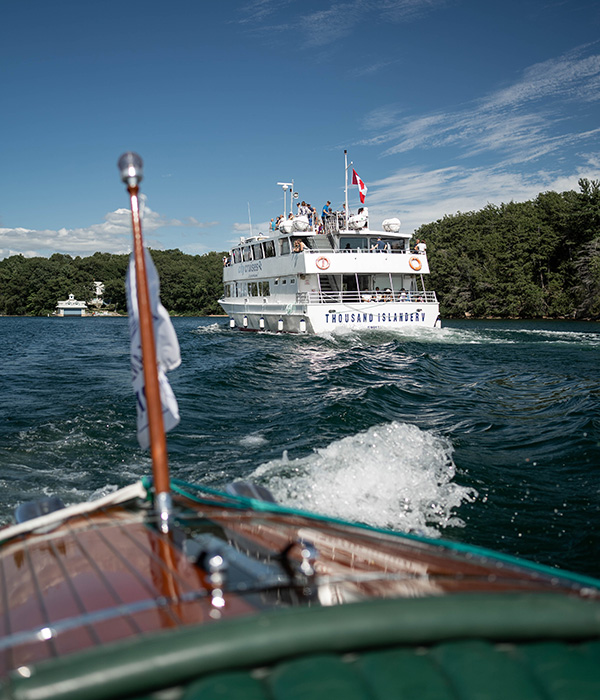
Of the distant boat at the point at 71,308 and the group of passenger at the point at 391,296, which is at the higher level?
the distant boat at the point at 71,308

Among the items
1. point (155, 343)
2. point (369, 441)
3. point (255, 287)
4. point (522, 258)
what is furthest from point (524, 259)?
point (155, 343)

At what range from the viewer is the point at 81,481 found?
241 inches

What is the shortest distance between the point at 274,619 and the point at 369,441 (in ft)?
18.8

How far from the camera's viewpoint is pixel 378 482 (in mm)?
5637

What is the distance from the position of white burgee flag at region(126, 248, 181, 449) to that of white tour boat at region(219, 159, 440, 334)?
1962 centimetres

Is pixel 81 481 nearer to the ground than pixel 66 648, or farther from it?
nearer to the ground

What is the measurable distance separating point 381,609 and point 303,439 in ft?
20.2

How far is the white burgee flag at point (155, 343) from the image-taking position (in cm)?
256

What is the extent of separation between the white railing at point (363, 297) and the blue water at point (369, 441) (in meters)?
8.37

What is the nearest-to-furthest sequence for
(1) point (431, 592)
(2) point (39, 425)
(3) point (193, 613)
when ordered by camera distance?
(3) point (193, 613) < (1) point (431, 592) < (2) point (39, 425)

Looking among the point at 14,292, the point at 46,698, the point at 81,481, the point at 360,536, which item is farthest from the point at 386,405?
the point at 14,292

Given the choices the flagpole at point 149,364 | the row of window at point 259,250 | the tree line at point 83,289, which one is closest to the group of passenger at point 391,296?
the row of window at point 259,250

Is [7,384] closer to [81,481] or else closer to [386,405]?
[81,481]

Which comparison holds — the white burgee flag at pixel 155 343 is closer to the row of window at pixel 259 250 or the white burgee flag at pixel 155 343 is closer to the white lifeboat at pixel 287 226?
the row of window at pixel 259 250
